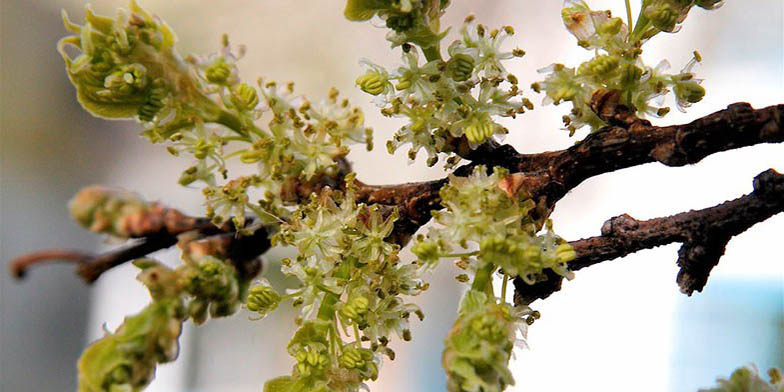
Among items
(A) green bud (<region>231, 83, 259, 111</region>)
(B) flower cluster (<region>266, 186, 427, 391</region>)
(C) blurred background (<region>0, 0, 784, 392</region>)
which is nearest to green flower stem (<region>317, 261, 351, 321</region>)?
(B) flower cluster (<region>266, 186, 427, 391</region>)

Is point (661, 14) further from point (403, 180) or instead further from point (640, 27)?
point (403, 180)

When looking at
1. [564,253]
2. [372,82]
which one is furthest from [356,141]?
[564,253]

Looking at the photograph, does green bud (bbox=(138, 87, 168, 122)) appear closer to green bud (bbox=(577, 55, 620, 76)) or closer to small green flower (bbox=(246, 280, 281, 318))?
small green flower (bbox=(246, 280, 281, 318))

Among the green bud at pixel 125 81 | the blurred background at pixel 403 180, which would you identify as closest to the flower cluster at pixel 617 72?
the green bud at pixel 125 81

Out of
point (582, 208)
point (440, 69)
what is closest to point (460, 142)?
point (440, 69)

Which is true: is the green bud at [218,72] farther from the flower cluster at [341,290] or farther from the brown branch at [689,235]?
the brown branch at [689,235]

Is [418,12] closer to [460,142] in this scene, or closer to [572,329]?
[460,142]
